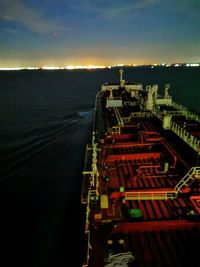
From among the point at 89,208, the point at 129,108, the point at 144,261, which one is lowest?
the point at 144,261

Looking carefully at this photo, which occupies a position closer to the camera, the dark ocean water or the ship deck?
the ship deck

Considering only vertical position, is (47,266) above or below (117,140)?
below

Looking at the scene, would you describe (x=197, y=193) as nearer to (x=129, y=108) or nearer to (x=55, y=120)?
(x=129, y=108)

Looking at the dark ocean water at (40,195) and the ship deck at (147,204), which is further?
the dark ocean water at (40,195)

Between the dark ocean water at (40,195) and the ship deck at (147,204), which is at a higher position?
the ship deck at (147,204)

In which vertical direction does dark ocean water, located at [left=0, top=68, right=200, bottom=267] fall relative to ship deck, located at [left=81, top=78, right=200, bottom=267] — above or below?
below

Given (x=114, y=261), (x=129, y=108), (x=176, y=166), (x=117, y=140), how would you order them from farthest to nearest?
(x=129, y=108), (x=117, y=140), (x=176, y=166), (x=114, y=261)

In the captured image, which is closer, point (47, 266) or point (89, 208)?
point (89, 208)

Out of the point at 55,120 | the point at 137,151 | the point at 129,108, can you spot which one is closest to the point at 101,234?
the point at 137,151

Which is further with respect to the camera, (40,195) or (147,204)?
(40,195)

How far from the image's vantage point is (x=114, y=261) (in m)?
8.23

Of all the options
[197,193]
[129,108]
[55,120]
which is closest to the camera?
[197,193]

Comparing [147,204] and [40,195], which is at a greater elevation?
[147,204]

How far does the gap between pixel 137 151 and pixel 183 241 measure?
31.5 feet
